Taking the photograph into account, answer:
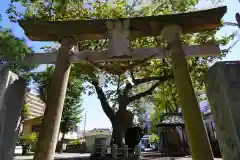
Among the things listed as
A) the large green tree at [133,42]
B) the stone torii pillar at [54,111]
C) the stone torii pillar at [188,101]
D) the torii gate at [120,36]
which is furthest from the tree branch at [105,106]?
the stone torii pillar at [188,101]

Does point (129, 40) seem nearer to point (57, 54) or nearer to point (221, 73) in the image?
point (57, 54)

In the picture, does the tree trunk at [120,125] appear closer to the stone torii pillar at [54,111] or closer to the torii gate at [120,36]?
the torii gate at [120,36]

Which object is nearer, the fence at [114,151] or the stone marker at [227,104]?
Result: the stone marker at [227,104]

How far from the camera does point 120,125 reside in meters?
12.2

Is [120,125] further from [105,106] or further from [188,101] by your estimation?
[188,101]

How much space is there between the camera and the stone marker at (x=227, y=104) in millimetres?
3223

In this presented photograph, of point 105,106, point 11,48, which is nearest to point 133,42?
point 105,106

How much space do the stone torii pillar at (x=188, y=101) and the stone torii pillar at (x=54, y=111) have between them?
2.35 m

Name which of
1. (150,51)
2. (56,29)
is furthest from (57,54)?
(150,51)

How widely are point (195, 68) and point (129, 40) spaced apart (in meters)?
9.27

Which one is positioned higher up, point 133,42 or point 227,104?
point 133,42

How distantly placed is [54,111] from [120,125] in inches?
350

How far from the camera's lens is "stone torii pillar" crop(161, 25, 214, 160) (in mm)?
3289

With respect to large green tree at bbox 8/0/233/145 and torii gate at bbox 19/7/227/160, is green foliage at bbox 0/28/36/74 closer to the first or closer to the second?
torii gate at bbox 19/7/227/160
